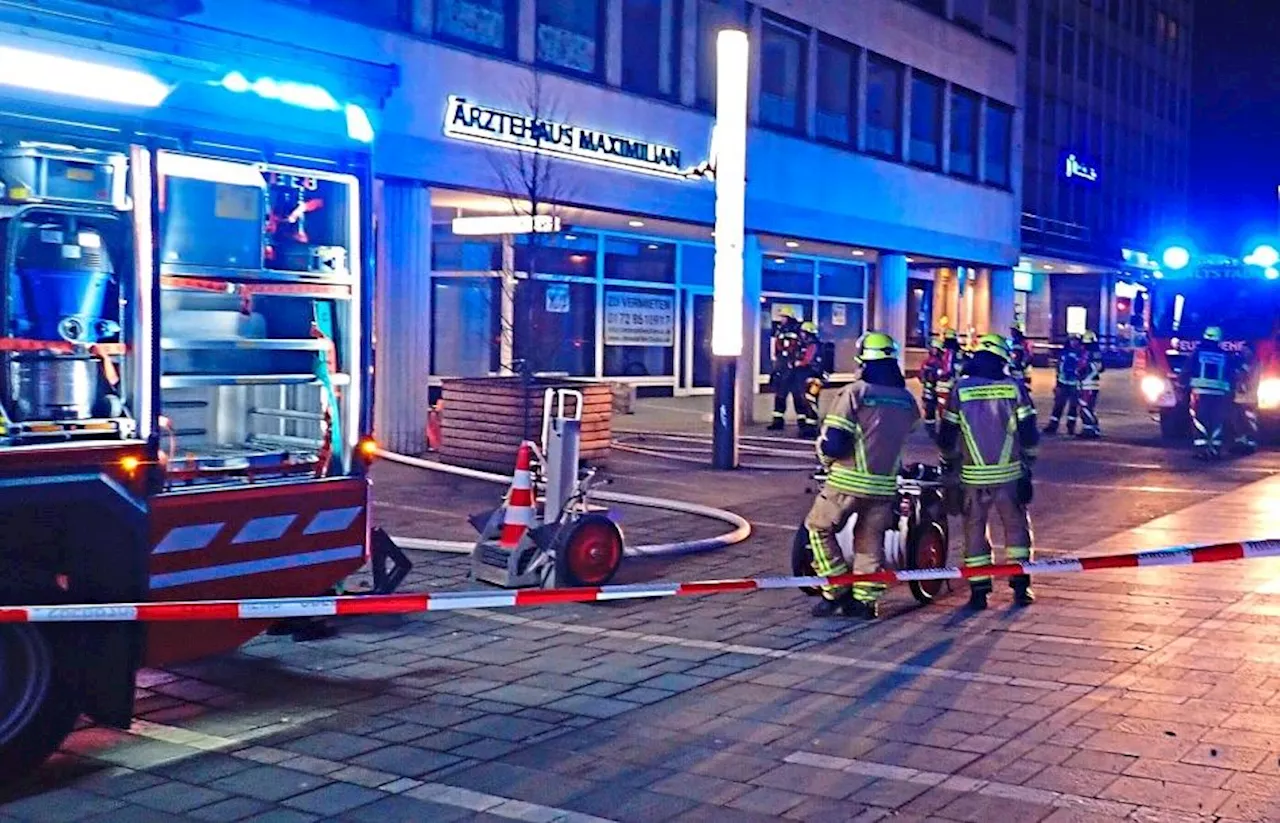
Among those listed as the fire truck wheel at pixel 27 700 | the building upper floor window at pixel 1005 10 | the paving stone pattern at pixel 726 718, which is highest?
the building upper floor window at pixel 1005 10

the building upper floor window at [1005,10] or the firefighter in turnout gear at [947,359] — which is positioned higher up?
the building upper floor window at [1005,10]

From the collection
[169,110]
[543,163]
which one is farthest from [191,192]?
[543,163]

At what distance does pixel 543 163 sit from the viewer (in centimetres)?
1889

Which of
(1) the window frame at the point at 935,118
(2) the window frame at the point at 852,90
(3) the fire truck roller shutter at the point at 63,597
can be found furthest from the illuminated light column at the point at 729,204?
(1) the window frame at the point at 935,118

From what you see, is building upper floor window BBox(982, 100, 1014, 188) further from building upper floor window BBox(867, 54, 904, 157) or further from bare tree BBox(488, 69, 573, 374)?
bare tree BBox(488, 69, 573, 374)

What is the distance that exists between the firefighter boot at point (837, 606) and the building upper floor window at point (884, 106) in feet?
63.8

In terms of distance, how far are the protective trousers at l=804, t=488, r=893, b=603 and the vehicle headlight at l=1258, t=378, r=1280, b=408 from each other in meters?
13.4

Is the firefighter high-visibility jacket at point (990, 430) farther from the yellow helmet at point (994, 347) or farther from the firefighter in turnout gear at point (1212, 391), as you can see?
the firefighter in turnout gear at point (1212, 391)

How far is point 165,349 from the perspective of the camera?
602 cm

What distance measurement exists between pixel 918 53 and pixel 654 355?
7.98 metres

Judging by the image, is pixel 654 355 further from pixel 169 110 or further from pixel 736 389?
pixel 169 110

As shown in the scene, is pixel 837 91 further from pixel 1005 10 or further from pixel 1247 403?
pixel 1247 403

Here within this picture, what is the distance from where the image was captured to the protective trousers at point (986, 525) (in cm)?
869

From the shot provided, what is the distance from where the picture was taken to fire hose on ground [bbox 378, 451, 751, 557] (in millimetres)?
10250
